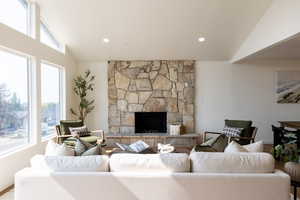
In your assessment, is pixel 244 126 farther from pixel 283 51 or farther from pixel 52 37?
pixel 52 37

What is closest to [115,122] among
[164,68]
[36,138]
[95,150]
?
[164,68]

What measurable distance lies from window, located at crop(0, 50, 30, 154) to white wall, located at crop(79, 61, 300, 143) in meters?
2.65

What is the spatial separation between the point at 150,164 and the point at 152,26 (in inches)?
159

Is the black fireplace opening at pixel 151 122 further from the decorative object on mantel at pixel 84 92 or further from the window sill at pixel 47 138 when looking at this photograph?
the window sill at pixel 47 138

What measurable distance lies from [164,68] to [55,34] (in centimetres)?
299

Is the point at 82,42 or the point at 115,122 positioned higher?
the point at 82,42

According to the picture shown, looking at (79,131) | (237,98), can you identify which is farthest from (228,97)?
(79,131)

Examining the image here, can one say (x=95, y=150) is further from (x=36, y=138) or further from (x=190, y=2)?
(x=190, y=2)

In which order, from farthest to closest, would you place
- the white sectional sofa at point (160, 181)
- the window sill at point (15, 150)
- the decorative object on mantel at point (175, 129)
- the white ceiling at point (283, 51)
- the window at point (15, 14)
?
1. the decorative object on mantel at point (175, 129)
2. the white ceiling at point (283, 51)
3. the window at point (15, 14)
4. the window sill at point (15, 150)
5. the white sectional sofa at point (160, 181)

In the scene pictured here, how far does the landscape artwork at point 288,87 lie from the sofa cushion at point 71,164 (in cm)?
637

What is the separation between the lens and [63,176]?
2.35 meters

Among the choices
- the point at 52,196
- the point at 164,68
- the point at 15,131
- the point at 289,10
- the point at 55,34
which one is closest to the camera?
the point at 52,196

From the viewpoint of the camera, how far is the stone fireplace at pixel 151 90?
23.6 feet

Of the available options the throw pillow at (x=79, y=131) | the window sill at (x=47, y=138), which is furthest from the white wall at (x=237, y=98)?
the window sill at (x=47, y=138)
